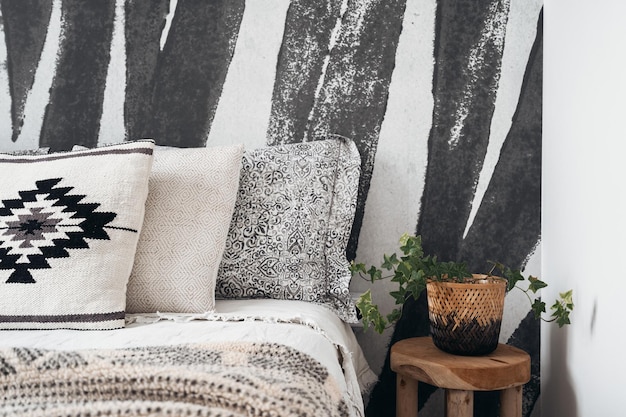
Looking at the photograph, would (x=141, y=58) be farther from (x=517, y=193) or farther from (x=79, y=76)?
(x=517, y=193)

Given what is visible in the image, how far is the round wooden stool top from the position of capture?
4.31 feet

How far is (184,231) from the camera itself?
1.42 m

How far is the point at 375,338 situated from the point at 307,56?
3.03 ft

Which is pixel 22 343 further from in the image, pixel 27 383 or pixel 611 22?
pixel 611 22

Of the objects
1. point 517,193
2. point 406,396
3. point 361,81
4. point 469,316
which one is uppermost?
point 361,81

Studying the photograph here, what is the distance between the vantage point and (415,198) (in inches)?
72.3

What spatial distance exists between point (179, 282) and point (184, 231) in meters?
0.13

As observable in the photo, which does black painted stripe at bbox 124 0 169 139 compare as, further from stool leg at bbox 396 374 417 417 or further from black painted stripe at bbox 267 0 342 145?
stool leg at bbox 396 374 417 417

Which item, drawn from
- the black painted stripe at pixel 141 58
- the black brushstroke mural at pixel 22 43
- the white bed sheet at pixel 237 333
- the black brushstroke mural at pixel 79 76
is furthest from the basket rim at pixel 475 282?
the black brushstroke mural at pixel 22 43

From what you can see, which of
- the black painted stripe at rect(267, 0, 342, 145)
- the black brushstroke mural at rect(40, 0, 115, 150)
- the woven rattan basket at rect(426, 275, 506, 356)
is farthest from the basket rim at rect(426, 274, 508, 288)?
the black brushstroke mural at rect(40, 0, 115, 150)

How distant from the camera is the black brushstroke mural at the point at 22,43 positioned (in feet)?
6.41

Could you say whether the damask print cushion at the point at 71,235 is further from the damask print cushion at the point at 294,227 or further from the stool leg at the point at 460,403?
the stool leg at the point at 460,403

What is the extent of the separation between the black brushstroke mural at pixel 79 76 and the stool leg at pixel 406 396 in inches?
48.8

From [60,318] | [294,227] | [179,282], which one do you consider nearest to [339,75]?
[294,227]
